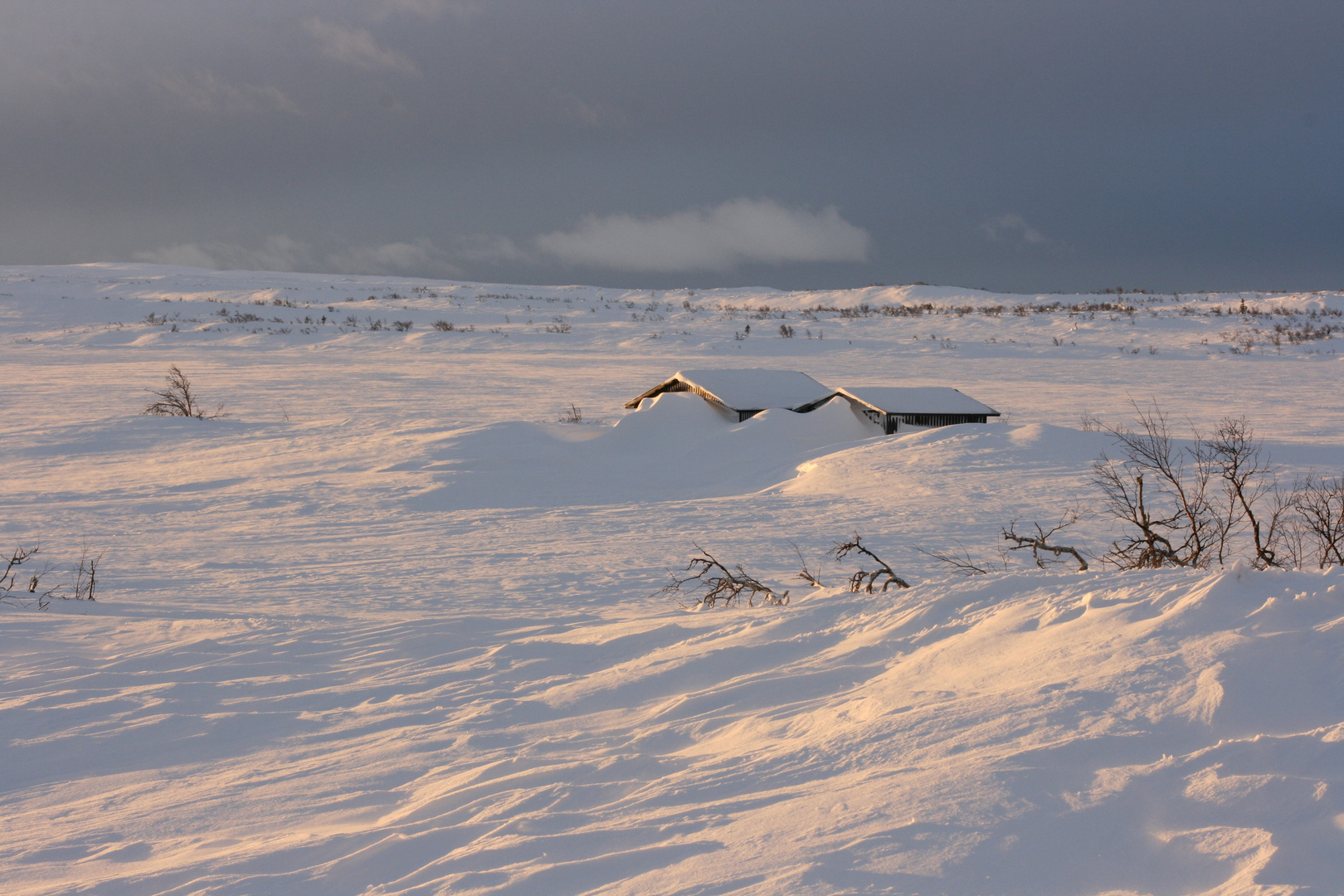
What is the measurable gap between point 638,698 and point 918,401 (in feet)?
51.9

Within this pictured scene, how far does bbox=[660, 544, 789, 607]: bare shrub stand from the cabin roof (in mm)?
10269

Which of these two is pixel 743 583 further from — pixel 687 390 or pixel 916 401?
pixel 687 390

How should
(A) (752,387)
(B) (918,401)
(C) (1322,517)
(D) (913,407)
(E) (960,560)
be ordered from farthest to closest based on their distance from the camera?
(A) (752,387)
(B) (918,401)
(D) (913,407)
(E) (960,560)
(C) (1322,517)

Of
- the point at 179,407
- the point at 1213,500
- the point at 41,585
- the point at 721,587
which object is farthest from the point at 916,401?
the point at 179,407

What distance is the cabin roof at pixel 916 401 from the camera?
19.3m

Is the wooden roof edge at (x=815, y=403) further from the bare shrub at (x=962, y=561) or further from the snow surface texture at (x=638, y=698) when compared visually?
the bare shrub at (x=962, y=561)

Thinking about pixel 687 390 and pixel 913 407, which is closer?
pixel 913 407

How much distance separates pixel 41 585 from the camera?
9125 mm

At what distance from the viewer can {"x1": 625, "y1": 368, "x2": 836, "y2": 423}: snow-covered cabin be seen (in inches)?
806

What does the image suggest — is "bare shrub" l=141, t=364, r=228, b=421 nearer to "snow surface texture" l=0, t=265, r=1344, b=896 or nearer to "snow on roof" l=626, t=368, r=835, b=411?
"snow surface texture" l=0, t=265, r=1344, b=896

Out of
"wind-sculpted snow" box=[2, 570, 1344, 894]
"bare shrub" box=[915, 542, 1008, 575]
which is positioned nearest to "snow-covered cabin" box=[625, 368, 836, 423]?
"bare shrub" box=[915, 542, 1008, 575]

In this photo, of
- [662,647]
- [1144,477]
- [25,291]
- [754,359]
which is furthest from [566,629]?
[25,291]

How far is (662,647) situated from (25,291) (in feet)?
181

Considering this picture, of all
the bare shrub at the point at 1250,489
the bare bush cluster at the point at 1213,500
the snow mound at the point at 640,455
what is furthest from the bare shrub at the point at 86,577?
the bare shrub at the point at 1250,489
